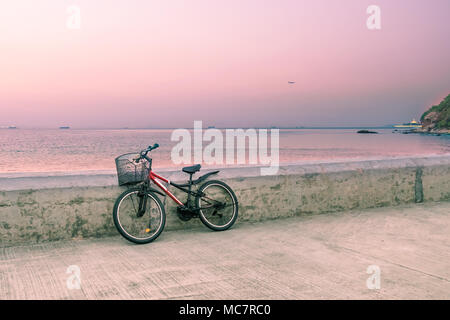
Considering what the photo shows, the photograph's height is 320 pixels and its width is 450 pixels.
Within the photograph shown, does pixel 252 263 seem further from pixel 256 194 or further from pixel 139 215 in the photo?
pixel 256 194

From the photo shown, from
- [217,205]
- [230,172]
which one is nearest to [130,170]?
[217,205]

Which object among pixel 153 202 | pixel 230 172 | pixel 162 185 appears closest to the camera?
pixel 153 202

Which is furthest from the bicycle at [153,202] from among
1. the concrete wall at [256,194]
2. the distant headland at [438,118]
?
the distant headland at [438,118]

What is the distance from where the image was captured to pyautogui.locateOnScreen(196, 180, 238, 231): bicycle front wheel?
554 cm

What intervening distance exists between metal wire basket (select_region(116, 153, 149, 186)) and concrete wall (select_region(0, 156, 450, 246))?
0.32 m

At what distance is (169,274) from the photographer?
3.77 meters

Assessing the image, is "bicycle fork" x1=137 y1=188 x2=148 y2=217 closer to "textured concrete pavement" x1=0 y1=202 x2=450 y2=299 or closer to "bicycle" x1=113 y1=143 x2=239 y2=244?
"bicycle" x1=113 y1=143 x2=239 y2=244

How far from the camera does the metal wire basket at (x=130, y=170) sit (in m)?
4.95

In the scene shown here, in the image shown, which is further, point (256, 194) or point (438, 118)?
point (438, 118)

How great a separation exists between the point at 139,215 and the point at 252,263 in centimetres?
170

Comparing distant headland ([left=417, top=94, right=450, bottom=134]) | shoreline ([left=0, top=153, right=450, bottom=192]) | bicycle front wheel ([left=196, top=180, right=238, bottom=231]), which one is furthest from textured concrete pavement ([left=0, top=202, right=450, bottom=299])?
distant headland ([left=417, top=94, right=450, bottom=134])

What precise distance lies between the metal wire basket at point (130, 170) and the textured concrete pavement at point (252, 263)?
2.40 ft

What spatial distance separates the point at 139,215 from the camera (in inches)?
201
